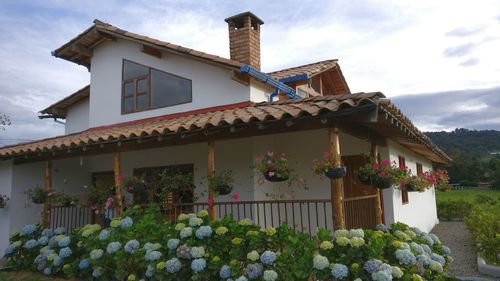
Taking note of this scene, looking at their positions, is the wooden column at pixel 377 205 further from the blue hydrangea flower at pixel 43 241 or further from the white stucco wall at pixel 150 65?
the blue hydrangea flower at pixel 43 241

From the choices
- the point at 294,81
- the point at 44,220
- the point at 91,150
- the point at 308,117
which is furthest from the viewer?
the point at 294,81

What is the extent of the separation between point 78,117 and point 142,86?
4342mm

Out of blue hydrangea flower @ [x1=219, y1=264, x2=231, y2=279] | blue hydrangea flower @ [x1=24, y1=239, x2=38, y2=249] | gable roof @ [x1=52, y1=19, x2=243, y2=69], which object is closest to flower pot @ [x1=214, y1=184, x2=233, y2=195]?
blue hydrangea flower @ [x1=219, y1=264, x2=231, y2=279]

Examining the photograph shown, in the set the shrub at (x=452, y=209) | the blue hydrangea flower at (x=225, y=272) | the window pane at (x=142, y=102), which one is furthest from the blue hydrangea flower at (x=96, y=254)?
the shrub at (x=452, y=209)

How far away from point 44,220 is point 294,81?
721 centimetres

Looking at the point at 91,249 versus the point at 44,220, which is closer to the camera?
the point at 91,249

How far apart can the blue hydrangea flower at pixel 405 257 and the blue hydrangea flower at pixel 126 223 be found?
443 cm

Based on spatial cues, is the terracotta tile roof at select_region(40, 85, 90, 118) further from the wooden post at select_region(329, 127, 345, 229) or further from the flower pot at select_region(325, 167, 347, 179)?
the flower pot at select_region(325, 167, 347, 179)

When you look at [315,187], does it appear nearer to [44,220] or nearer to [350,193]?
[350,193]

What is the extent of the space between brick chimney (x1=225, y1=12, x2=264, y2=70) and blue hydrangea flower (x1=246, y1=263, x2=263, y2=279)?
19.0ft

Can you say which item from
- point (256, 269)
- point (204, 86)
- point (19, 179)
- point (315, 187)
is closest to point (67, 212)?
point (19, 179)

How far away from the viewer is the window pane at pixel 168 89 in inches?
396

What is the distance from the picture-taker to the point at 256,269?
541 centimetres

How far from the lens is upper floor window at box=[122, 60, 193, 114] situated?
33.3 ft
